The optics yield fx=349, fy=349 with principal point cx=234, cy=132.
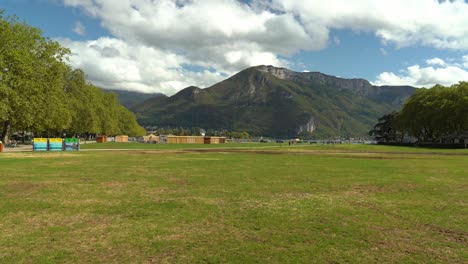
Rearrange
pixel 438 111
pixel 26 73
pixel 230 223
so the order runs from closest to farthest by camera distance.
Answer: pixel 230 223
pixel 26 73
pixel 438 111

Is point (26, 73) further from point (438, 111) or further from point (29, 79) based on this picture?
point (438, 111)

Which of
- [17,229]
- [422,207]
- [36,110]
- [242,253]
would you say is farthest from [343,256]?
[36,110]

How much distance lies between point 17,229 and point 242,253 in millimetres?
5322

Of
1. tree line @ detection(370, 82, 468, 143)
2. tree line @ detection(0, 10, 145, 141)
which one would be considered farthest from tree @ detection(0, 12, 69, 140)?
tree line @ detection(370, 82, 468, 143)

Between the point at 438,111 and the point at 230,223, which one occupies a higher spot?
the point at 438,111

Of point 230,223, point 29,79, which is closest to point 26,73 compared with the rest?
point 29,79

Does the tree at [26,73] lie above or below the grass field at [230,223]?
above

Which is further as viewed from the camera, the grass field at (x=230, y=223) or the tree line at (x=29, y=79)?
the tree line at (x=29, y=79)

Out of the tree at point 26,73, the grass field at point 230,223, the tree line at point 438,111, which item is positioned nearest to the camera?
the grass field at point 230,223

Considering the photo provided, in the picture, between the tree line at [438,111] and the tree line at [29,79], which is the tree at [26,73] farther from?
the tree line at [438,111]

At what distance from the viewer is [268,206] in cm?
1095

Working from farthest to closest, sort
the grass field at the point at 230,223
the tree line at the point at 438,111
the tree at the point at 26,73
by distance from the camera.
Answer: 1. the tree line at the point at 438,111
2. the tree at the point at 26,73
3. the grass field at the point at 230,223

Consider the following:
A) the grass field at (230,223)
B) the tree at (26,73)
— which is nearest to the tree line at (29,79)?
the tree at (26,73)

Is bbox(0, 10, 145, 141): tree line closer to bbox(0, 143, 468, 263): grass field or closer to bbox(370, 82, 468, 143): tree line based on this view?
bbox(0, 143, 468, 263): grass field
